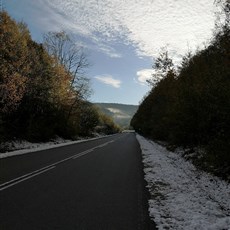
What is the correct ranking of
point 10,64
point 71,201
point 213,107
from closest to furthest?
1. point 71,201
2. point 213,107
3. point 10,64

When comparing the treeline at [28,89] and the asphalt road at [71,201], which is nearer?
the asphalt road at [71,201]

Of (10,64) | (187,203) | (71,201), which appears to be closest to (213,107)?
(187,203)

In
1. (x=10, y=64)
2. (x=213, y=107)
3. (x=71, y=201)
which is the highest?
(x=10, y=64)

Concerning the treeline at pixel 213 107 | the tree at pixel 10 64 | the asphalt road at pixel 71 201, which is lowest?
the asphalt road at pixel 71 201

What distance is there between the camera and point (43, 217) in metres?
6.58

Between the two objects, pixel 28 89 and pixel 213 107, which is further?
pixel 28 89

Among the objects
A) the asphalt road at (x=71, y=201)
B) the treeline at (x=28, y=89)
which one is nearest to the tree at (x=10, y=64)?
the treeline at (x=28, y=89)

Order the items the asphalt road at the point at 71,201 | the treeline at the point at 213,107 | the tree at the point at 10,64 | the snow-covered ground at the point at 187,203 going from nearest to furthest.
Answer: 1. the asphalt road at the point at 71,201
2. the snow-covered ground at the point at 187,203
3. the treeline at the point at 213,107
4. the tree at the point at 10,64

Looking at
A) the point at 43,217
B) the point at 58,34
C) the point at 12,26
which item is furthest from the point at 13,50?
the point at 58,34

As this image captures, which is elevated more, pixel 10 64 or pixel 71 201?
pixel 10 64

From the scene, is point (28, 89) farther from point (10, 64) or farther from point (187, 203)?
point (187, 203)

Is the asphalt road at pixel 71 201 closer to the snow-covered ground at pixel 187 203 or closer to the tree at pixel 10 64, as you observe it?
the snow-covered ground at pixel 187 203

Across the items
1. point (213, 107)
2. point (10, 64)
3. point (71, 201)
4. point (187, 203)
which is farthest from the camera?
point (10, 64)

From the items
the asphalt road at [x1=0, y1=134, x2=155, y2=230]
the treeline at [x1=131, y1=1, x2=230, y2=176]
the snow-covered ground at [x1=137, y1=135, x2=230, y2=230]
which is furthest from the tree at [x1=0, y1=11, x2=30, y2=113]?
the snow-covered ground at [x1=137, y1=135, x2=230, y2=230]
